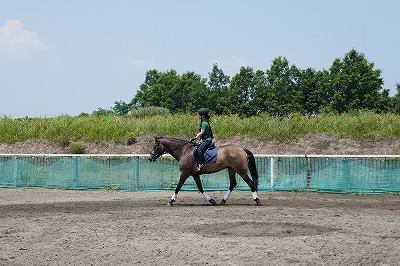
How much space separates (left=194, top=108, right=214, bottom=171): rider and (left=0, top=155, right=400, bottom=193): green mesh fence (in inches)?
290

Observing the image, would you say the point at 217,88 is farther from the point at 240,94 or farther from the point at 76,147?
the point at 76,147

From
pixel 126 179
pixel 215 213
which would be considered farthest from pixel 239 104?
pixel 215 213

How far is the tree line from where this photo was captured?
73.4 metres

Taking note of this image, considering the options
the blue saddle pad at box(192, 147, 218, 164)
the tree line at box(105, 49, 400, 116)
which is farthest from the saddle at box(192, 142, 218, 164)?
the tree line at box(105, 49, 400, 116)

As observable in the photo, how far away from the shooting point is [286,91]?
80875 mm

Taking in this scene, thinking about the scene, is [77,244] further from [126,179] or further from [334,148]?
[334,148]

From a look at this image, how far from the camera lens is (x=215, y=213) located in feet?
58.4

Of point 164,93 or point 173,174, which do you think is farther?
point 164,93

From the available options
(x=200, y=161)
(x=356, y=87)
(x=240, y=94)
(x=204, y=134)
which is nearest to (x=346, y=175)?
(x=200, y=161)

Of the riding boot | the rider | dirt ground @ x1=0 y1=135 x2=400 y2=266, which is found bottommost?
dirt ground @ x1=0 y1=135 x2=400 y2=266

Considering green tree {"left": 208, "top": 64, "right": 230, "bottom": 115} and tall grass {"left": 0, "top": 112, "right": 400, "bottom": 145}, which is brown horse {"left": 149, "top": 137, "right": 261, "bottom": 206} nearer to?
tall grass {"left": 0, "top": 112, "right": 400, "bottom": 145}

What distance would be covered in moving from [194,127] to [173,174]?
1232 cm

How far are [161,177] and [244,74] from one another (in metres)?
58.9

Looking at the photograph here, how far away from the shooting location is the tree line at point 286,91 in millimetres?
73375
